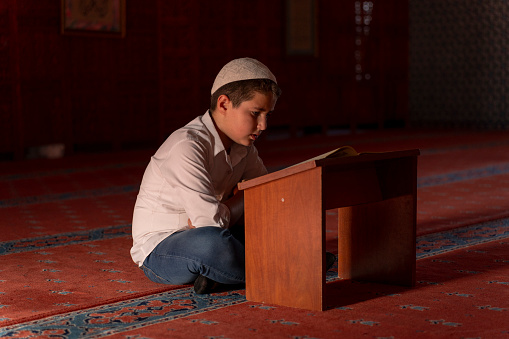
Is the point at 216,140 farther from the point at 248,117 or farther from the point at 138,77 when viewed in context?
the point at 138,77

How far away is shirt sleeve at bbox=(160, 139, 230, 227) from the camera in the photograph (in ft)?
8.46

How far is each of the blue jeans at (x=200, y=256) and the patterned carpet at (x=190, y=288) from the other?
0.24 feet

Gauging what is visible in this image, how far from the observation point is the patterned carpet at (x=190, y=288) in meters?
2.32

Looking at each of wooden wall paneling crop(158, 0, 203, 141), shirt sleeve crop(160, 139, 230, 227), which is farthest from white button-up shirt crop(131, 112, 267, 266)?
wooden wall paneling crop(158, 0, 203, 141)

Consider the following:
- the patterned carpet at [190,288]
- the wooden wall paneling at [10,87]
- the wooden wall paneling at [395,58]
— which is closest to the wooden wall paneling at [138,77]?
the wooden wall paneling at [10,87]

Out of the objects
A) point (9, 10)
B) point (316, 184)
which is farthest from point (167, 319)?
point (9, 10)

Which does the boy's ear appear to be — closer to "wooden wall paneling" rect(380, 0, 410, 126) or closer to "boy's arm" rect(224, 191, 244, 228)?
"boy's arm" rect(224, 191, 244, 228)

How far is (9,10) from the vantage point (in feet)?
25.8

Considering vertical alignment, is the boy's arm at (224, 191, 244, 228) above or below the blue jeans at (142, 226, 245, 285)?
above

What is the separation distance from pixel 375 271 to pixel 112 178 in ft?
13.6

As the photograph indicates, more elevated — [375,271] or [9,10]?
[9,10]

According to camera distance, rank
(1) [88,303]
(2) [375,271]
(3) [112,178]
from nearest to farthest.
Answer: (1) [88,303] < (2) [375,271] < (3) [112,178]

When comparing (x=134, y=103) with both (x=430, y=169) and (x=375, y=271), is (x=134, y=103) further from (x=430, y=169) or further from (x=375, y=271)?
(x=375, y=271)

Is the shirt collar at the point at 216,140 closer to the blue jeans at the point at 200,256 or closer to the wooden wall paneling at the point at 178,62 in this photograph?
the blue jeans at the point at 200,256
